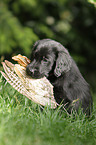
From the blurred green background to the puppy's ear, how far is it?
3.05 metres

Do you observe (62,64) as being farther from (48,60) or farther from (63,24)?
(63,24)

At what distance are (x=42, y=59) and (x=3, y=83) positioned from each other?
82cm

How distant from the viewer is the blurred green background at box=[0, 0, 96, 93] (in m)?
7.01

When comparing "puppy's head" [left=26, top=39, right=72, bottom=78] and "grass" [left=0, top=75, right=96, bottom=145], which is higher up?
"puppy's head" [left=26, top=39, right=72, bottom=78]

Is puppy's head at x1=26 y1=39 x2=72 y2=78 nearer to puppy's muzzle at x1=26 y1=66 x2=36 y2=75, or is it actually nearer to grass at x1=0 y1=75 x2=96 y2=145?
puppy's muzzle at x1=26 y1=66 x2=36 y2=75

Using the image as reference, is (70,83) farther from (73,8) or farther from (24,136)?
(73,8)

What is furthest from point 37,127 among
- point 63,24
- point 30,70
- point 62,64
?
point 63,24

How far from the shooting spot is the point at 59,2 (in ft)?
23.6

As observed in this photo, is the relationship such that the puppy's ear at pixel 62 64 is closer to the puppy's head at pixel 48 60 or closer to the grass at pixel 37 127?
the puppy's head at pixel 48 60

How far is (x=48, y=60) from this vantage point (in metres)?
3.38

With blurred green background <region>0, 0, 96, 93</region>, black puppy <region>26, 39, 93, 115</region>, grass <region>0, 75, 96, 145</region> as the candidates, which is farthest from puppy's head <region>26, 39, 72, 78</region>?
blurred green background <region>0, 0, 96, 93</region>

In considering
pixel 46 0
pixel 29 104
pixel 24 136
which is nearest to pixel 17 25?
pixel 46 0

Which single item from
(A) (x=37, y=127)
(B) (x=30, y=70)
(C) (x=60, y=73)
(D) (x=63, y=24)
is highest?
(D) (x=63, y=24)

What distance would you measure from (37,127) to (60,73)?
35.7 inches
